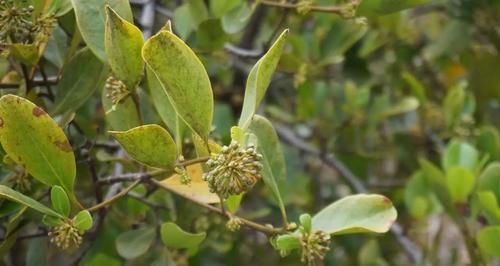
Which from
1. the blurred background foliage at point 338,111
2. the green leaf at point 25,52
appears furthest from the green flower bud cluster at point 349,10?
the green leaf at point 25,52

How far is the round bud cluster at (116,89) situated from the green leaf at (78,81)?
51 mm

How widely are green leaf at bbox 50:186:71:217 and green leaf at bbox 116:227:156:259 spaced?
0.57ft

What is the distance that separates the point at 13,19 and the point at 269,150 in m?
0.29

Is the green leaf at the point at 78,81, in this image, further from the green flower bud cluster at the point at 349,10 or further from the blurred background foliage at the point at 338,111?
the green flower bud cluster at the point at 349,10

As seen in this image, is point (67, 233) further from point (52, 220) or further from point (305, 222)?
point (305, 222)

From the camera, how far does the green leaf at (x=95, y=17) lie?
28.6 inches

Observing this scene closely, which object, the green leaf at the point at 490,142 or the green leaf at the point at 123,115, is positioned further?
the green leaf at the point at 490,142

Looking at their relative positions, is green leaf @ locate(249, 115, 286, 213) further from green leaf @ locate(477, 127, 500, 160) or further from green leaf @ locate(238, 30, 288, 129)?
green leaf @ locate(477, 127, 500, 160)

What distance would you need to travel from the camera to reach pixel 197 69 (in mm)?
648

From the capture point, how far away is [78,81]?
2.68 ft

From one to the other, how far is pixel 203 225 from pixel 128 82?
1.19ft

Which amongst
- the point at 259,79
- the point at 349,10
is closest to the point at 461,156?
the point at 349,10

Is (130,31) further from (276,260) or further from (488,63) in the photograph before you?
(276,260)

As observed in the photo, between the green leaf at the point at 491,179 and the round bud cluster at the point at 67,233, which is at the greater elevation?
the round bud cluster at the point at 67,233
